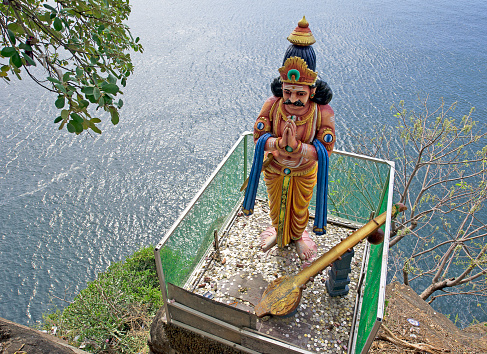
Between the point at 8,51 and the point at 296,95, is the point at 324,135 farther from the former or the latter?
the point at 8,51

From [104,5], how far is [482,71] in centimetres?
1497

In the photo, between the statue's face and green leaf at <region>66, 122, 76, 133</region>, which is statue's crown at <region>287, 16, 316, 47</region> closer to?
the statue's face

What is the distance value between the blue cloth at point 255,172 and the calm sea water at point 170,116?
6.60m

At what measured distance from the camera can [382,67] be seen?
15.5m

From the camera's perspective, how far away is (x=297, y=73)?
13.8ft

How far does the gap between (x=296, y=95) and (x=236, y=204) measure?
238 cm

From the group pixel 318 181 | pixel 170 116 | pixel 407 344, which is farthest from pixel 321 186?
pixel 170 116

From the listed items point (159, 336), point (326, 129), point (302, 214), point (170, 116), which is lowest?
point (159, 336)

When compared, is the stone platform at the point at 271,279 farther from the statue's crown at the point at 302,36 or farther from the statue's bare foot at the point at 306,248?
the statue's crown at the point at 302,36

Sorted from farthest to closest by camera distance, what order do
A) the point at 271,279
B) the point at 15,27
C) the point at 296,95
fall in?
the point at 271,279, the point at 296,95, the point at 15,27

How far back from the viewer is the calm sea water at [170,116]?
10477 millimetres

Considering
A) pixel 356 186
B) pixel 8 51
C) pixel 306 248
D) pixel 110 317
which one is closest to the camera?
pixel 8 51

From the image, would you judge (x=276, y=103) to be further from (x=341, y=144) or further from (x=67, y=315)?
(x=341, y=144)

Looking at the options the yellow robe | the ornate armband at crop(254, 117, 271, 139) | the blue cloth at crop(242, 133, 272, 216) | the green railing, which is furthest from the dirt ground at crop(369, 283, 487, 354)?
the ornate armband at crop(254, 117, 271, 139)
